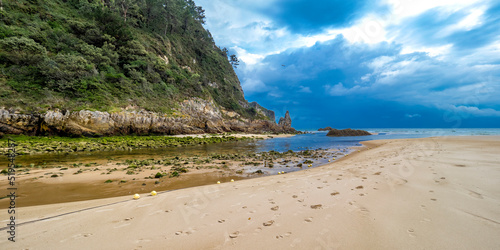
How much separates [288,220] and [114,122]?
25.7 metres

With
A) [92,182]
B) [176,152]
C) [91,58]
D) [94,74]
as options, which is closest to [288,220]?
[92,182]

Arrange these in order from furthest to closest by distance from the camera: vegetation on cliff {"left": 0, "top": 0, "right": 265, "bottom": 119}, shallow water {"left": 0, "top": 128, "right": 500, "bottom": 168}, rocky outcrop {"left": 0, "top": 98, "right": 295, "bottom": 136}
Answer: vegetation on cliff {"left": 0, "top": 0, "right": 265, "bottom": 119} → rocky outcrop {"left": 0, "top": 98, "right": 295, "bottom": 136} → shallow water {"left": 0, "top": 128, "right": 500, "bottom": 168}

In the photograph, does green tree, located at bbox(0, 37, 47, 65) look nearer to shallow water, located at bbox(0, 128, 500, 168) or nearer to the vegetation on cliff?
the vegetation on cliff

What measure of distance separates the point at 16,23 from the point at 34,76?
377 inches

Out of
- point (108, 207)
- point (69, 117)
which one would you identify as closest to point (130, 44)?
point (69, 117)

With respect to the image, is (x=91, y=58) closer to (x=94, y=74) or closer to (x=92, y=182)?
(x=94, y=74)

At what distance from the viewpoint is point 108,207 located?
354cm

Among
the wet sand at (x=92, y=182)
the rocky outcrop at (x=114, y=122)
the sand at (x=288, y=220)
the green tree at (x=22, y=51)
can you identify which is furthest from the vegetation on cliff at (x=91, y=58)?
the sand at (x=288, y=220)

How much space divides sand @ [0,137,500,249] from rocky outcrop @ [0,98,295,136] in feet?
67.0

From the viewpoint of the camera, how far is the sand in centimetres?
218

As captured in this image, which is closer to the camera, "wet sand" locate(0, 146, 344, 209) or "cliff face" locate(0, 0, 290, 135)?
"wet sand" locate(0, 146, 344, 209)

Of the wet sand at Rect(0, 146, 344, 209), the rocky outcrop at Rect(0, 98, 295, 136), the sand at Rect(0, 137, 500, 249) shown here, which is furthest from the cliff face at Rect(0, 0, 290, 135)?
the sand at Rect(0, 137, 500, 249)

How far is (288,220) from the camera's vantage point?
111 inches

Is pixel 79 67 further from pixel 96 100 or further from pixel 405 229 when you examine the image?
pixel 405 229
